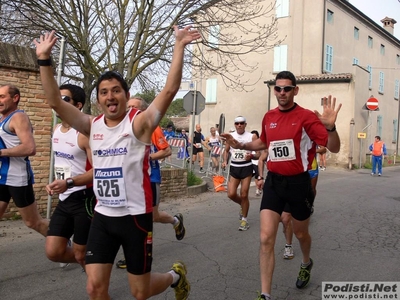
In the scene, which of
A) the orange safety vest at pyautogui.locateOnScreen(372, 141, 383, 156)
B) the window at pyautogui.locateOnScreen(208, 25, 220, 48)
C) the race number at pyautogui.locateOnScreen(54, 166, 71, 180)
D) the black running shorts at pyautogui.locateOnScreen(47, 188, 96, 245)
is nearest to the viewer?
the black running shorts at pyautogui.locateOnScreen(47, 188, 96, 245)

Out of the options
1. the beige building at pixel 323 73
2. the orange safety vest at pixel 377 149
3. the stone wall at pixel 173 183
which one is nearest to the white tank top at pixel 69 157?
the stone wall at pixel 173 183

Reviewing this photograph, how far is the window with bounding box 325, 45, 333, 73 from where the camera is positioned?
2885cm

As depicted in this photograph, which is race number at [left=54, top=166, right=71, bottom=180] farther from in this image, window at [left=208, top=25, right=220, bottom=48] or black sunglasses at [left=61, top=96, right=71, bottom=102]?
window at [left=208, top=25, right=220, bottom=48]

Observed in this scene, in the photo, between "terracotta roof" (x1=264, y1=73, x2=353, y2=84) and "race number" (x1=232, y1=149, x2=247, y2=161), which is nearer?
"race number" (x1=232, y1=149, x2=247, y2=161)

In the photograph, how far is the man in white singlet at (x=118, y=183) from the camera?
3000 mm

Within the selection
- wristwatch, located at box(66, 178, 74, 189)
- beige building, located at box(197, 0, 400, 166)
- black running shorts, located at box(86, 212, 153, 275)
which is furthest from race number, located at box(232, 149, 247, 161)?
beige building, located at box(197, 0, 400, 166)

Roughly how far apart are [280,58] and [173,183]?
2022cm

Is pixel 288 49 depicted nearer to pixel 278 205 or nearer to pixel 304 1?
pixel 304 1

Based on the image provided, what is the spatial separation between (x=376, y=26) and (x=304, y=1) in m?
10.8

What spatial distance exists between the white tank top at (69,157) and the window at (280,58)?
2633cm

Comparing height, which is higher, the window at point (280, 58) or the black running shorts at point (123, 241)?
the window at point (280, 58)

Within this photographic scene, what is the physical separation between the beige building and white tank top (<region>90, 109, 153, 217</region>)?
2292cm

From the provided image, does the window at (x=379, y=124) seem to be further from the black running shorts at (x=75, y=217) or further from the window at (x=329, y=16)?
the black running shorts at (x=75, y=217)

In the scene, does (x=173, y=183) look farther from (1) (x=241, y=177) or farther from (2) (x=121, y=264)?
(2) (x=121, y=264)
